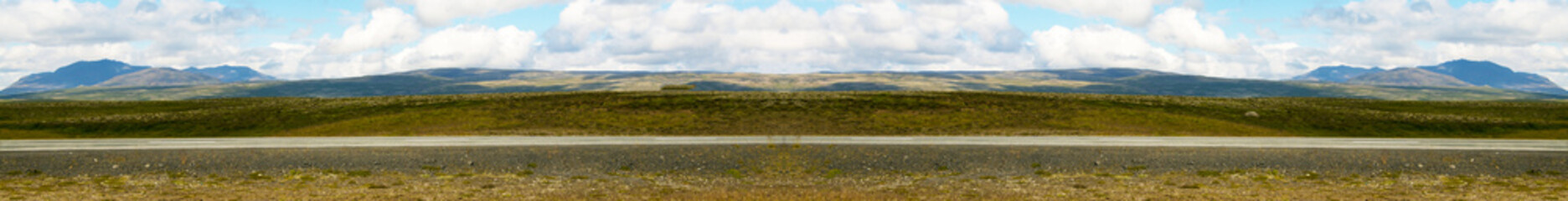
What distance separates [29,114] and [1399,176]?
73.5m

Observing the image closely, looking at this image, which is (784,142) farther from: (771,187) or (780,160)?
(771,187)

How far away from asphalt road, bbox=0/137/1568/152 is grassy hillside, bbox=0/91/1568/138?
4411mm

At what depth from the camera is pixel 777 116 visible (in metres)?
41.1

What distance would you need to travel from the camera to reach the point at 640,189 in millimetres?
22609

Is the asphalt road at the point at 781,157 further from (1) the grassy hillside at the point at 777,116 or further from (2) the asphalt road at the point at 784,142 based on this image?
(1) the grassy hillside at the point at 777,116

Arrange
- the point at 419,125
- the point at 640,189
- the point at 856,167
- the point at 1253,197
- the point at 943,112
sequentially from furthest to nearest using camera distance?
1. the point at 943,112
2. the point at 419,125
3. the point at 856,167
4. the point at 640,189
5. the point at 1253,197

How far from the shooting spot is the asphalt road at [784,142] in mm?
31438

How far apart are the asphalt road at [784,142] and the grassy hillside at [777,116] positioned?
174 inches

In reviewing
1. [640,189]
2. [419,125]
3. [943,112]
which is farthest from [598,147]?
[943,112]

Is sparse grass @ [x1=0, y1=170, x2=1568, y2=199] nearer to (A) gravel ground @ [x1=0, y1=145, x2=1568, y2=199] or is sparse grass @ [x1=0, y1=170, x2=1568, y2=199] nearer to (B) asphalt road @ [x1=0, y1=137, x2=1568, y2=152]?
(A) gravel ground @ [x1=0, y1=145, x2=1568, y2=199]

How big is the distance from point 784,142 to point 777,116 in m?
10.3

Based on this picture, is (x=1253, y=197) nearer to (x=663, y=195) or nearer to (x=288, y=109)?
(x=663, y=195)

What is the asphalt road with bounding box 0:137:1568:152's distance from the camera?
31.4 metres

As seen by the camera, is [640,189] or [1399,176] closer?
[640,189]
